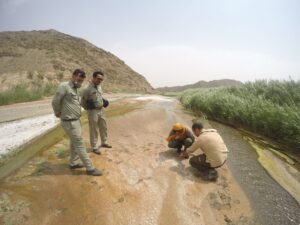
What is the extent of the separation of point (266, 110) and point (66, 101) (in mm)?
6298

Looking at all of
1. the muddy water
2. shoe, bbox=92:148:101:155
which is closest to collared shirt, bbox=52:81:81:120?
shoe, bbox=92:148:101:155

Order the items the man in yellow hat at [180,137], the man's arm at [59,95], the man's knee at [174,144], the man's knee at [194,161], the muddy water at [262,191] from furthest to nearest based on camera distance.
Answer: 1. the man's knee at [174,144]
2. the man in yellow hat at [180,137]
3. the man's knee at [194,161]
4. the man's arm at [59,95]
5. the muddy water at [262,191]

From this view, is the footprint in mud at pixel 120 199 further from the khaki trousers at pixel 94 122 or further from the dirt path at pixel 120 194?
the khaki trousers at pixel 94 122

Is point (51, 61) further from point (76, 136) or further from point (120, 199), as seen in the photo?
point (120, 199)

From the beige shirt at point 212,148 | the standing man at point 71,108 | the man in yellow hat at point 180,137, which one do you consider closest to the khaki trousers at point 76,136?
the standing man at point 71,108

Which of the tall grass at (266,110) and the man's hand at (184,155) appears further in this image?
the tall grass at (266,110)

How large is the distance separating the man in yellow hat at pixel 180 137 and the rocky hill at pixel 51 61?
85.6ft

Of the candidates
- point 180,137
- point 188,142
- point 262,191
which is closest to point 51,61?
point 180,137

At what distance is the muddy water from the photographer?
3.62 m

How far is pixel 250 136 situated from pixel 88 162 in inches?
234

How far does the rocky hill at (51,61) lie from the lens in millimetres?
32344

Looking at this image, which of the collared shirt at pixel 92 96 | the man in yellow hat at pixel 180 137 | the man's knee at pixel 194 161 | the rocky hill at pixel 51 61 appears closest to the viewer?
the man's knee at pixel 194 161

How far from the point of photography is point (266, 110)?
7672mm

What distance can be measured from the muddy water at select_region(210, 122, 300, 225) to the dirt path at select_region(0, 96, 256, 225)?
0.20 metres
